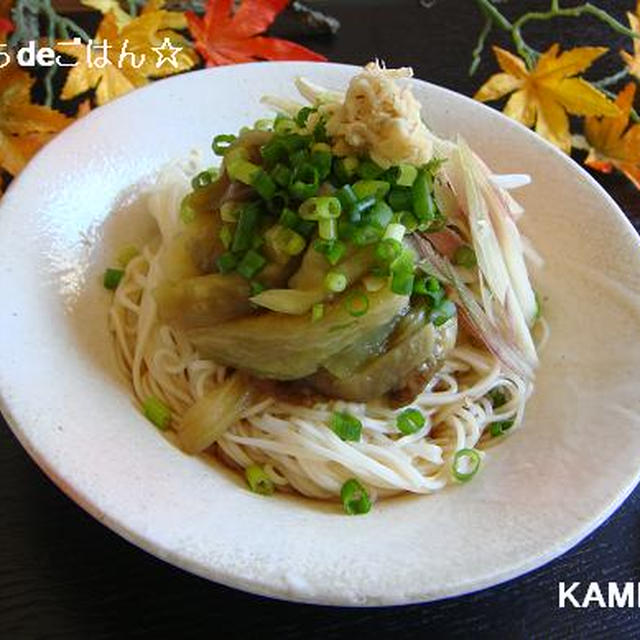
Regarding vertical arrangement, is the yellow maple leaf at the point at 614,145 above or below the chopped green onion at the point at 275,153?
below

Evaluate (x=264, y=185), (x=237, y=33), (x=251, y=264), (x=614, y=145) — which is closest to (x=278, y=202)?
(x=264, y=185)

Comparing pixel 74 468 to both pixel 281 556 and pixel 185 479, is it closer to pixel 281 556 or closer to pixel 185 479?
pixel 185 479

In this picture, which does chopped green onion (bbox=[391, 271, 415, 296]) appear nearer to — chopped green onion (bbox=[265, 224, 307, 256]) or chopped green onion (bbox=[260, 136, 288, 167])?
chopped green onion (bbox=[265, 224, 307, 256])

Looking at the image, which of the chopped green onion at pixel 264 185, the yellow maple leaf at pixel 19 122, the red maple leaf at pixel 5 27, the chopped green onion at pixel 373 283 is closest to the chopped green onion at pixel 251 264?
the chopped green onion at pixel 264 185

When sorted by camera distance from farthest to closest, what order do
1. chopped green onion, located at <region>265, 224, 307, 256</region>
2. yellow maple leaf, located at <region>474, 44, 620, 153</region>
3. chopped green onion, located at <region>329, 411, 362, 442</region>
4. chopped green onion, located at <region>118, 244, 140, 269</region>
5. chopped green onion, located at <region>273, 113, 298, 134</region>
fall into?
yellow maple leaf, located at <region>474, 44, 620, 153</region> → chopped green onion, located at <region>118, 244, 140, 269</region> → chopped green onion, located at <region>273, 113, 298, 134</region> → chopped green onion, located at <region>329, 411, 362, 442</region> → chopped green onion, located at <region>265, 224, 307, 256</region>

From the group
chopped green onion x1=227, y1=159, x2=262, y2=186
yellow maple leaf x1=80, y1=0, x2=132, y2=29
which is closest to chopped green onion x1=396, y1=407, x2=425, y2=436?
chopped green onion x1=227, y1=159, x2=262, y2=186

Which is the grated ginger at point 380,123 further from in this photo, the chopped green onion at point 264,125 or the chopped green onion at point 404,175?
the chopped green onion at point 264,125

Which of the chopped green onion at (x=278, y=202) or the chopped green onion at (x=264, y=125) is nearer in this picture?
the chopped green onion at (x=278, y=202)
